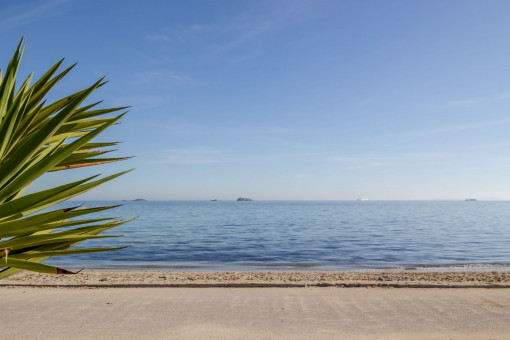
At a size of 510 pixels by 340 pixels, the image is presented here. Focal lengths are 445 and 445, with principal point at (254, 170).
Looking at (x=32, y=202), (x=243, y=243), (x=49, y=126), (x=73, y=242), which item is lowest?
(x=243, y=243)

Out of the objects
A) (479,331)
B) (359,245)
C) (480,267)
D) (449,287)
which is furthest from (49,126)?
(359,245)

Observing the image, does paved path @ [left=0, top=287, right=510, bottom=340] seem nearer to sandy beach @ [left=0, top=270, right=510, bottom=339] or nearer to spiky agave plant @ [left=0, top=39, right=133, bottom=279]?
sandy beach @ [left=0, top=270, right=510, bottom=339]

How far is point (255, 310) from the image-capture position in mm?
7289

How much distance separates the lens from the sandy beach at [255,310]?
6.04m

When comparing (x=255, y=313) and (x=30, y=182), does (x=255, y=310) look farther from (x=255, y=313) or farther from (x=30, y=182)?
(x=30, y=182)

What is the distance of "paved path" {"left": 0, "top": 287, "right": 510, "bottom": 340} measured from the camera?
602 cm

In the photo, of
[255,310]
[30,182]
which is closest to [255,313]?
[255,310]

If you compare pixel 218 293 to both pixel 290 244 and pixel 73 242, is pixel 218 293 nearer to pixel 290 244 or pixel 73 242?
pixel 73 242

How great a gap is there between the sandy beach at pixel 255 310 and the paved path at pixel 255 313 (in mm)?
14

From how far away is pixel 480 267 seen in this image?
17.6 m

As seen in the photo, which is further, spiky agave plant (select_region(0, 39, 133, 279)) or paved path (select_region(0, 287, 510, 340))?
paved path (select_region(0, 287, 510, 340))

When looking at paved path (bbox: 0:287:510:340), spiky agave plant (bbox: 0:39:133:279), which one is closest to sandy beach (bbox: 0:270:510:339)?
paved path (bbox: 0:287:510:340)

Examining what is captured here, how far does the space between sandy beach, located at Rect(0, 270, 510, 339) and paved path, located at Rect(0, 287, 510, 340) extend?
1cm

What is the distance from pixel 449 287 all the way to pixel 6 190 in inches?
369
